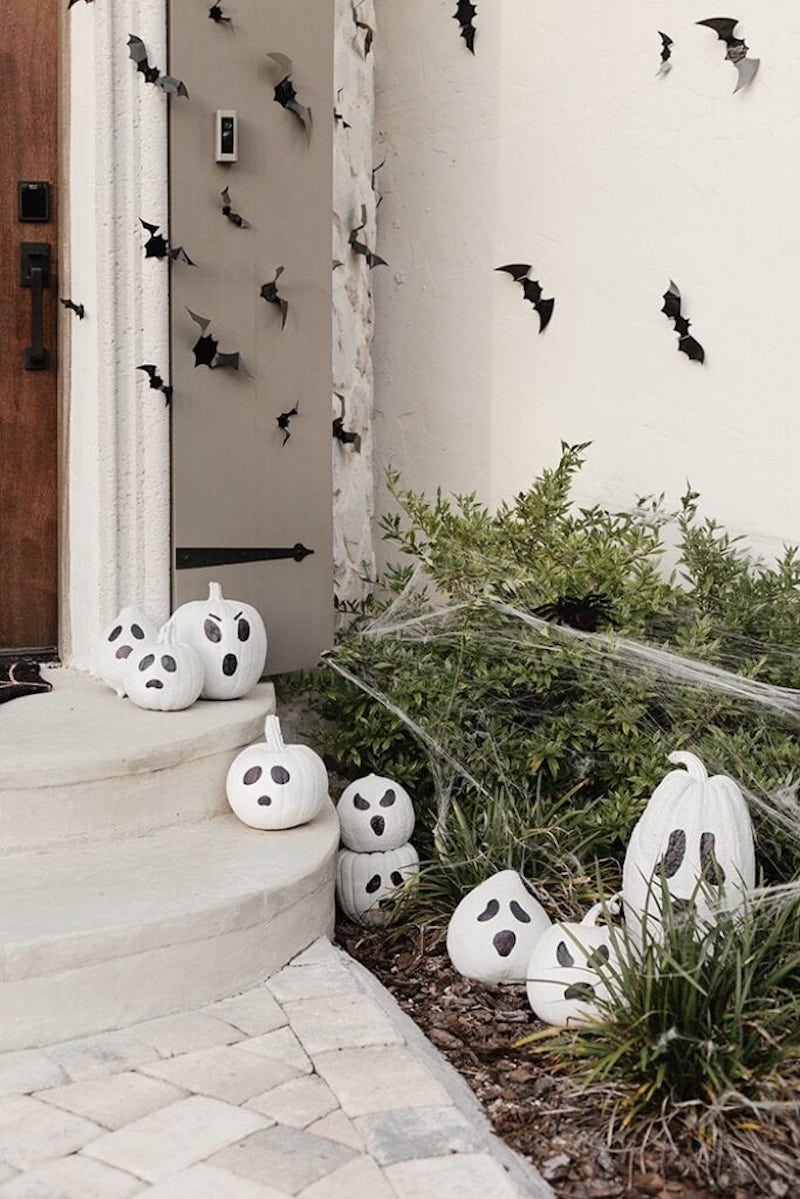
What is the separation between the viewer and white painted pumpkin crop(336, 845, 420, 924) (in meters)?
3.81

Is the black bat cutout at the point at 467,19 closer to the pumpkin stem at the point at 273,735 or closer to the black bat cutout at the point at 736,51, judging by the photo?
the black bat cutout at the point at 736,51

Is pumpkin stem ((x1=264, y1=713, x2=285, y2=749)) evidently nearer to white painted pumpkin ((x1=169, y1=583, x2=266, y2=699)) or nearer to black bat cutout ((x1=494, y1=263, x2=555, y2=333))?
white painted pumpkin ((x1=169, y1=583, x2=266, y2=699))

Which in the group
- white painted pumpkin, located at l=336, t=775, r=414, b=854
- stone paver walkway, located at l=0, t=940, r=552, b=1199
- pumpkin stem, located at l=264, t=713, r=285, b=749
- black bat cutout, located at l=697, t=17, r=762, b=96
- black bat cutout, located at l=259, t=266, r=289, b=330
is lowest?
stone paver walkway, located at l=0, t=940, r=552, b=1199

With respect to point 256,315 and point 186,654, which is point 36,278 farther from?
point 186,654

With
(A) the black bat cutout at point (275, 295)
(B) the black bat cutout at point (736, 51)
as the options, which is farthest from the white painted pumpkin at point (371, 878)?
(B) the black bat cutout at point (736, 51)

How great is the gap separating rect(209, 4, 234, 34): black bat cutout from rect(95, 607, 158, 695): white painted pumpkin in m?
1.78

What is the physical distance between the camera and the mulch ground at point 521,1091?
2.52m

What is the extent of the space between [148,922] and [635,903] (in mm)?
1115

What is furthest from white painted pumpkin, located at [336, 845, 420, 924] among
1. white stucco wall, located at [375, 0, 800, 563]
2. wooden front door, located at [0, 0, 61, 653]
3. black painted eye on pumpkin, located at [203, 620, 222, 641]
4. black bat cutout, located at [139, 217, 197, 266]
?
black bat cutout, located at [139, 217, 197, 266]

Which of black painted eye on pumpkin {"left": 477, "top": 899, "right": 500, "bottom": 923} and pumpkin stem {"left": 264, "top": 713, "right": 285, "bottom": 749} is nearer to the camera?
black painted eye on pumpkin {"left": 477, "top": 899, "right": 500, "bottom": 923}

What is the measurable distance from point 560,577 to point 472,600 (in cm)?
28

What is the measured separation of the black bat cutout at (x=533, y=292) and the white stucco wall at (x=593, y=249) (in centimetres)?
3

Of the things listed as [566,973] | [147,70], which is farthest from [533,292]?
[566,973]

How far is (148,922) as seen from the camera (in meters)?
3.02
